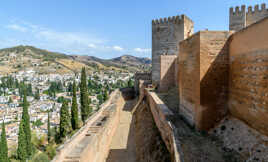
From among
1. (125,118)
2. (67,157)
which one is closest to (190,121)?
(67,157)

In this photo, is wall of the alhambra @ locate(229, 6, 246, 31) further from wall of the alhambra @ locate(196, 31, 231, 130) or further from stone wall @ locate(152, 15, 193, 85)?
wall of the alhambra @ locate(196, 31, 231, 130)

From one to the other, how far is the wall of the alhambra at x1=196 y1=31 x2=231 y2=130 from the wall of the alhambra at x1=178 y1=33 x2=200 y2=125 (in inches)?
7.1

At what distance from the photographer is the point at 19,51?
126 m

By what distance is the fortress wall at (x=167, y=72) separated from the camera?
1240cm

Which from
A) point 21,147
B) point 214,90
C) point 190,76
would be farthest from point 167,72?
point 21,147

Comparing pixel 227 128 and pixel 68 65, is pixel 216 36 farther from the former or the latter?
pixel 68 65

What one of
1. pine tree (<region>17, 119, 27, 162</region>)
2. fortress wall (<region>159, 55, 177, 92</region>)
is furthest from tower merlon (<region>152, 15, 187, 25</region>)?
pine tree (<region>17, 119, 27, 162</region>)

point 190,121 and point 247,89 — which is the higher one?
point 247,89

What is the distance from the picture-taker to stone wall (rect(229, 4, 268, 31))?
489 inches

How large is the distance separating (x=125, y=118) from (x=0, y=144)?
10.9m

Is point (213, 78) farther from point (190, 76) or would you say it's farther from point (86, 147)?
point (86, 147)

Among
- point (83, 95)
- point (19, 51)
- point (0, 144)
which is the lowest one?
point (0, 144)

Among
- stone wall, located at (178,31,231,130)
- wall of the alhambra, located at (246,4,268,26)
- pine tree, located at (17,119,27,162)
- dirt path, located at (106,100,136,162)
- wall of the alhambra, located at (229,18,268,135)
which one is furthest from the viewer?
pine tree, located at (17,119,27,162)

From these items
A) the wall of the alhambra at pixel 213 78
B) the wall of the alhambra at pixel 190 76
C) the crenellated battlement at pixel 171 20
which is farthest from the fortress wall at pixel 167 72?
the wall of the alhambra at pixel 213 78
